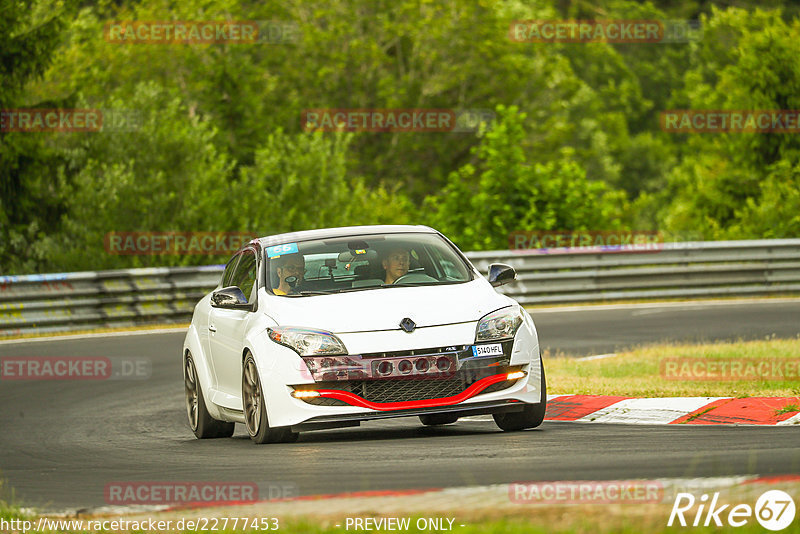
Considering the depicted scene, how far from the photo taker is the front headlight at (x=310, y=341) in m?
9.05

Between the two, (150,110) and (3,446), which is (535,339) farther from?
(150,110)

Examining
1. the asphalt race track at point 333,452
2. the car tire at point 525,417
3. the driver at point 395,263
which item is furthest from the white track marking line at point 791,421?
the driver at point 395,263

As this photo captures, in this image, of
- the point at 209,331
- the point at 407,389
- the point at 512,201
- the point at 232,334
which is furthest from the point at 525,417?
the point at 512,201

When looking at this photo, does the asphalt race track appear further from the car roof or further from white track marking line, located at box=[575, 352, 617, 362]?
white track marking line, located at box=[575, 352, 617, 362]

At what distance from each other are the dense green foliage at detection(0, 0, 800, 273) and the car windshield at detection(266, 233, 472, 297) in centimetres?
1877

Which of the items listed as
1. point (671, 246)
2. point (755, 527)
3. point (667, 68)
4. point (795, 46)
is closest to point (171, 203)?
point (671, 246)

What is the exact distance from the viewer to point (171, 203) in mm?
31031

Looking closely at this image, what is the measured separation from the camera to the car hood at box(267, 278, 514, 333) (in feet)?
29.9

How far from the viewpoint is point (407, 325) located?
9.06m

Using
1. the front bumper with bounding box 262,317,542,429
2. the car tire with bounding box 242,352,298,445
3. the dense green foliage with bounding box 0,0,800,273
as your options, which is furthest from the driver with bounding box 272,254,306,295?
Answer: the dense green foliage with bounding box 0,0,800,273

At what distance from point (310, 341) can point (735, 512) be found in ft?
13.6

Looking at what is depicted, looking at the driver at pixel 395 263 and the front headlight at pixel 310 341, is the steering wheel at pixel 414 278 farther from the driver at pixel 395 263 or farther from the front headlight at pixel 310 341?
the front headlight at pixel 310 341

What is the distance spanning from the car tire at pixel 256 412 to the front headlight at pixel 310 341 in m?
0.36

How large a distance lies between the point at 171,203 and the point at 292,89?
3003cm
